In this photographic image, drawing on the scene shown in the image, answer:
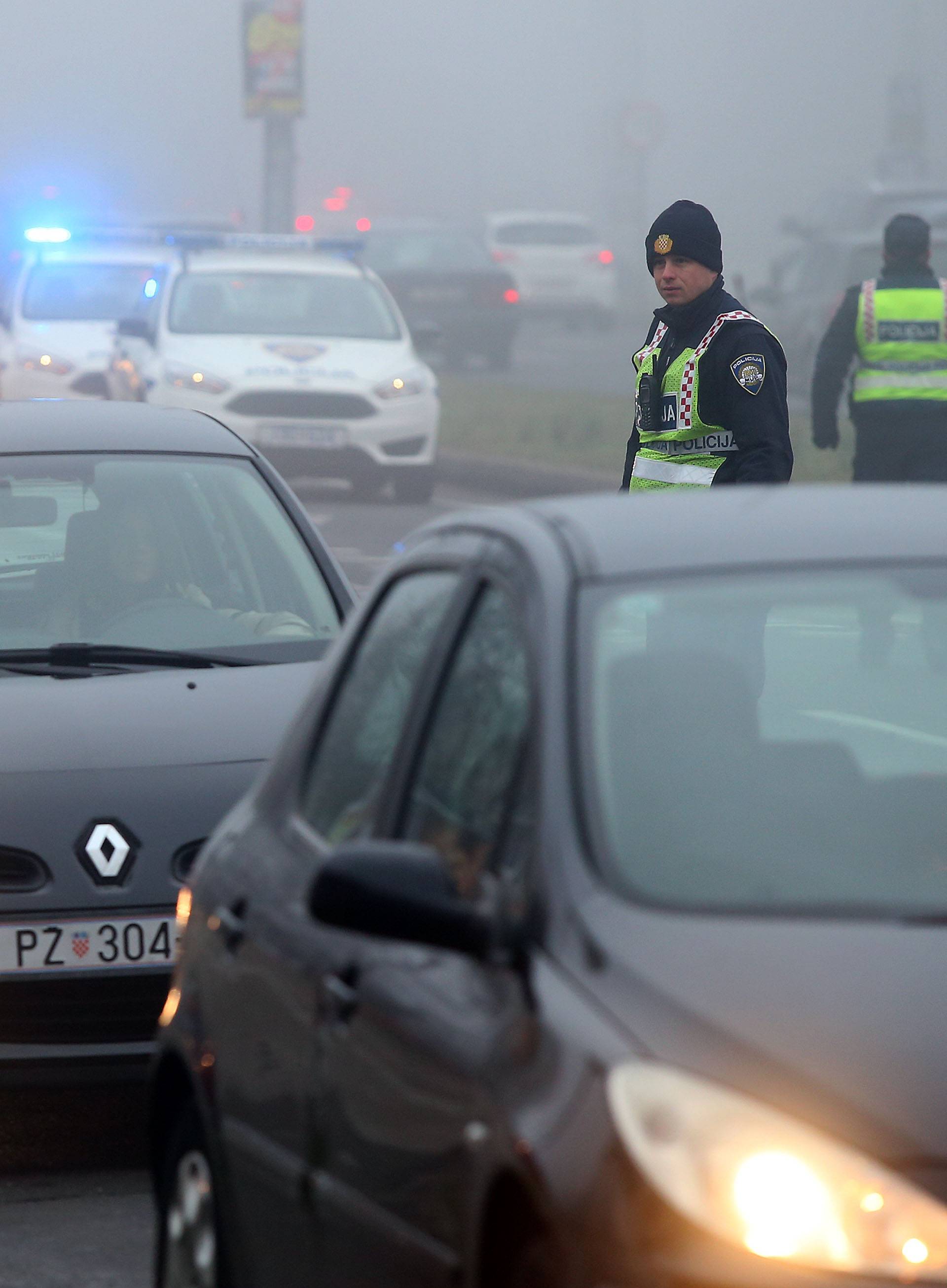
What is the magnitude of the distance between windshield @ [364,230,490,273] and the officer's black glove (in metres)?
23.3

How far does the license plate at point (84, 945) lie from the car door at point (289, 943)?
1293 mm

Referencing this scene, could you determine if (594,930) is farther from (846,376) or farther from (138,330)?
(138,330)

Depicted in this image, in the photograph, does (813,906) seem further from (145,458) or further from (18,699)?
(145,458)

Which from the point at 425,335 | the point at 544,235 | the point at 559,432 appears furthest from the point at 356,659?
the point at 544,235

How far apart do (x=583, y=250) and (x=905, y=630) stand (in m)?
38.9

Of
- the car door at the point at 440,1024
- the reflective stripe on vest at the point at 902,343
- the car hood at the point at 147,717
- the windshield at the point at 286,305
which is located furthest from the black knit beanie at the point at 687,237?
the windshield at the point at 286,305

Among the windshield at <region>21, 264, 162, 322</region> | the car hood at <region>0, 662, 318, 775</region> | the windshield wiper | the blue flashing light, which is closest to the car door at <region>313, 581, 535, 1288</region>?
the car hood at <region>0, 662, 318, 775</region>

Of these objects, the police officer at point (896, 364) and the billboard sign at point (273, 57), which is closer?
the police officer at point (896, 364)

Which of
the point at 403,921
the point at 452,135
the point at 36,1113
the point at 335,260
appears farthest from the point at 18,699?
the point at 452,135

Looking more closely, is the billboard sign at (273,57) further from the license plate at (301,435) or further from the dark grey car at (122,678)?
the dark grey car at (122,678)

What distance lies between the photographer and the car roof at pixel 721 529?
3447 millimetres

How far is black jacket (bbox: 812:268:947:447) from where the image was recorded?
11727mm

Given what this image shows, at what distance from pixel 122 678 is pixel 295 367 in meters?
13.6

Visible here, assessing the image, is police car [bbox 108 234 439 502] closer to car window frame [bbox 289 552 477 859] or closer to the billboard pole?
the billboard pole
